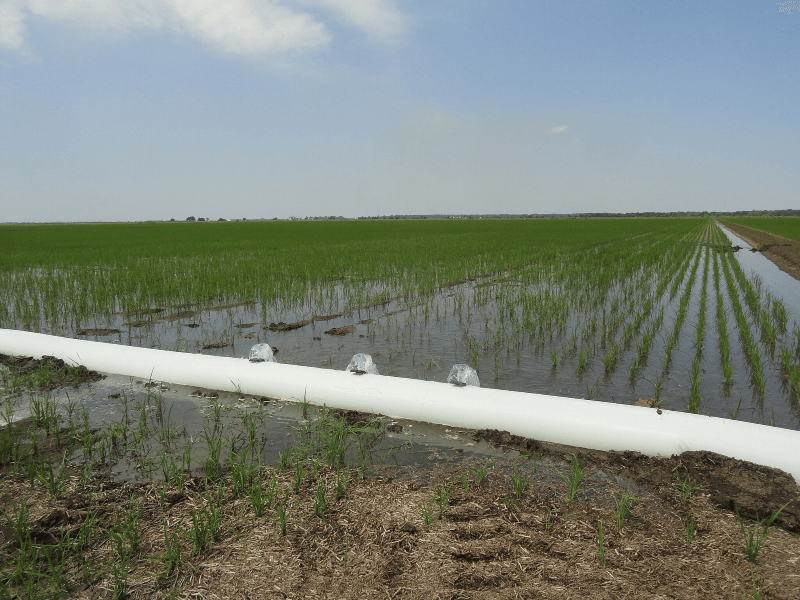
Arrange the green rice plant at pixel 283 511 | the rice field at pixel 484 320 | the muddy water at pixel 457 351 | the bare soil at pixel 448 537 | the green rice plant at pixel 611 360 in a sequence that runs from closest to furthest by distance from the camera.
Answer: the bare soil at pixel 448 537
the green rice plant at pixel 283 511
the muddy water at pixel 457 351
the rice field at pixel 484 320
the green rice plant at pixel 611 360

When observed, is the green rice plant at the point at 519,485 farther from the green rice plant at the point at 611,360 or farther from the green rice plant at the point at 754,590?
the green rice plant at the point at 611,360

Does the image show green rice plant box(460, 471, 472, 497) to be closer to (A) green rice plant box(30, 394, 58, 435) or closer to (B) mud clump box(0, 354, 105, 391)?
(A) green rice plant box(30, 394, 58, 435)

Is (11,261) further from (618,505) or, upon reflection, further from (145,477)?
(618,505)

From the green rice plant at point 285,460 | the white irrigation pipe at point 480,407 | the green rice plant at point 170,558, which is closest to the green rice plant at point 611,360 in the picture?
the white irrigation pipe at point 480,407

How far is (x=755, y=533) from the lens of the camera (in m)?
1.85

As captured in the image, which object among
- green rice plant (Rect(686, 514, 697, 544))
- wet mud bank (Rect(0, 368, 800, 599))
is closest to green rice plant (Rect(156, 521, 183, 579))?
wet mud bank (Rect(0, 368, 800, 599))

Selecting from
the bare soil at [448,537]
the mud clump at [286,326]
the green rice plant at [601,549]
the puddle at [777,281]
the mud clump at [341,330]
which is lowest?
the bare soil at [448,537]

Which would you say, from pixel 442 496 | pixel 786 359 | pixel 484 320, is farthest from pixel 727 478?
pixel 484 320

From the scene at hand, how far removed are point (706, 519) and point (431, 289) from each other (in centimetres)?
648

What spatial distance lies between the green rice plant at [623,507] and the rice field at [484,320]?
0.97 m

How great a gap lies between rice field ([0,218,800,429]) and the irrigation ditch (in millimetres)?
55

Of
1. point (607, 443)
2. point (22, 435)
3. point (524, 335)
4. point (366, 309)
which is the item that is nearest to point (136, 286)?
point (366, 309)

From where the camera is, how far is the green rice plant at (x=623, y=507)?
1.90 m

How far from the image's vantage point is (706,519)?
195cm
